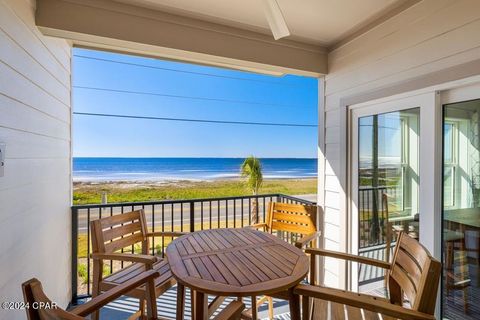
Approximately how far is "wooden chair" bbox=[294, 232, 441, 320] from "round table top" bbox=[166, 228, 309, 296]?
6.2 inches

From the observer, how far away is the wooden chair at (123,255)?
1712 millimetres

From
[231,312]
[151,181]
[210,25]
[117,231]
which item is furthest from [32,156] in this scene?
[151,181]

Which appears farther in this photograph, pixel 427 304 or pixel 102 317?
pixel 102 317

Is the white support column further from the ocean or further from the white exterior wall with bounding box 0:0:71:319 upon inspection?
the ocean

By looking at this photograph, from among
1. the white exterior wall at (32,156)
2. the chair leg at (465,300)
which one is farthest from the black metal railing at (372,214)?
the white exterior wall at (32,156)

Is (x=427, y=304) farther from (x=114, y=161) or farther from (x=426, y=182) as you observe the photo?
(x=114, y=161)

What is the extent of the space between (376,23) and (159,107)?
15.8m

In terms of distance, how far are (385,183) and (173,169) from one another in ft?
61.7

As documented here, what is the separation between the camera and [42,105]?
1.82 meters

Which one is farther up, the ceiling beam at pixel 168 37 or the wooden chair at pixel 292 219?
the ceiling beam at pixel 168 37

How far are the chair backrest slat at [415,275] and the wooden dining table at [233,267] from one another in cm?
49

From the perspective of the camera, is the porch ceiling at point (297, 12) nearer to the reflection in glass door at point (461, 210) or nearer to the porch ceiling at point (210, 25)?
the porch ceiling at point (210, 25)

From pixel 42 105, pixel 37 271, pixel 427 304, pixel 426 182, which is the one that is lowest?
pixel 37 271

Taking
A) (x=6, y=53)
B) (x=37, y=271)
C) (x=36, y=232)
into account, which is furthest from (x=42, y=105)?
(x=37, y=271)
